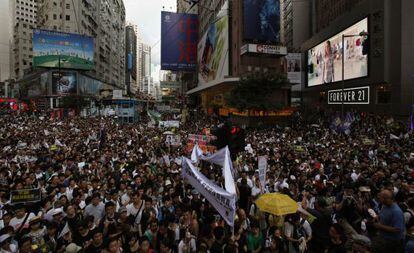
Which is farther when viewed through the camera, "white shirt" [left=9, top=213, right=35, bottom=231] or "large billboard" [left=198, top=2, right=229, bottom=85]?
"large billboard" [left=198, top=2, right=229, bottom=85]

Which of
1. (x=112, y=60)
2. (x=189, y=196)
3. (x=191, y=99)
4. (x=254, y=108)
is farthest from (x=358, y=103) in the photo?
(x=112, y=60)

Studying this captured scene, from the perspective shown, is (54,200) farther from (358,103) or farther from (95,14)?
(95,14)

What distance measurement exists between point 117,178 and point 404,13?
101ft

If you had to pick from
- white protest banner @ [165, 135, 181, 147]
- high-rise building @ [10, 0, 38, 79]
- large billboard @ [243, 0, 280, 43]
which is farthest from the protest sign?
high-rise building @ [10, 0, 38, 79]

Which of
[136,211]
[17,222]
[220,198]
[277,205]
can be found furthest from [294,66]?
[17,222]

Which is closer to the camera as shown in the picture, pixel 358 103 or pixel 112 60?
pixel 358 103

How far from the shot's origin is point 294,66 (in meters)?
50.8

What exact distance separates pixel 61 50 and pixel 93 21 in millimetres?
24413

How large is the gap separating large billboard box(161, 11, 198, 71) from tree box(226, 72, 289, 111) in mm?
33775

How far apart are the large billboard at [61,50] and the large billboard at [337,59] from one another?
40880 millimetres

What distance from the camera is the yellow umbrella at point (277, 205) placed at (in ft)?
19.0

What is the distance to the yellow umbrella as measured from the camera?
579 cm

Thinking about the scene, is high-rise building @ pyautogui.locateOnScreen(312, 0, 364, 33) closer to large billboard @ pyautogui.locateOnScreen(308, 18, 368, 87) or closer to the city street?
the city street

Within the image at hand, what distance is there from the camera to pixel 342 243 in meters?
5.19
